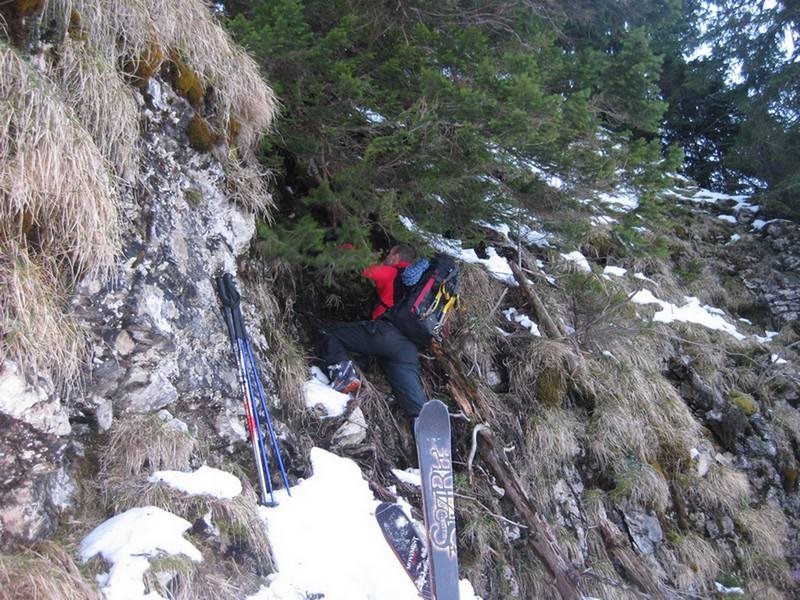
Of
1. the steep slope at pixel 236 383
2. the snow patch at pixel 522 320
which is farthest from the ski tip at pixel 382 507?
the snow patch at pixel 522 320

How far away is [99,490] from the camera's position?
3.45 m

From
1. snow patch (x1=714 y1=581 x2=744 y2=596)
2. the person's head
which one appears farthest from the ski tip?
snow patch (x1=714 y1=581 x2=744 y2=596)

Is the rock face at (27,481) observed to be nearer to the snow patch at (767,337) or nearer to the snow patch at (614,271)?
the snow patch at (614,271)

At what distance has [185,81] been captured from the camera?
4.58m

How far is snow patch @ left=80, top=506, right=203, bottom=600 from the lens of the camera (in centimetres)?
294

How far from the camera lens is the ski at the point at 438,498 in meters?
3.97

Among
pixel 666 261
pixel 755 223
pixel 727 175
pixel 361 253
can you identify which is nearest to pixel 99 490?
pixel 361 253

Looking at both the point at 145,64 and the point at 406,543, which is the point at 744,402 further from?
the point at 145,64

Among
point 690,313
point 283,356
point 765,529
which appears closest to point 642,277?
point 690,313

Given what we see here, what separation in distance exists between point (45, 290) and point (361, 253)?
7.65ft

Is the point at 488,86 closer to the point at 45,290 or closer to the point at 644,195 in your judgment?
the point at 644,195

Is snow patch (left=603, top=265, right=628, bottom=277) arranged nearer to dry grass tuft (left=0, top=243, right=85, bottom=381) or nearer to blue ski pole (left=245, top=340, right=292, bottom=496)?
blue ski pole (left=245, top=340, right=292, bottom=496)

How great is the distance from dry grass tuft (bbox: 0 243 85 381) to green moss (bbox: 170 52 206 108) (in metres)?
1.87

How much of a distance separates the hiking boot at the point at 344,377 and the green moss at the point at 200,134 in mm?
2201
